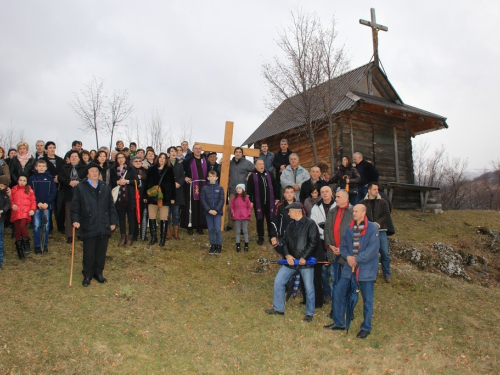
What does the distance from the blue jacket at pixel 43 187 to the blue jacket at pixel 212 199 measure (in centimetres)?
311

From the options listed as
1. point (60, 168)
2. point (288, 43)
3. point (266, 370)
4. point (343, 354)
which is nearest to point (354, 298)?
point (343, 354)

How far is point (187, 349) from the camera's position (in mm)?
5203

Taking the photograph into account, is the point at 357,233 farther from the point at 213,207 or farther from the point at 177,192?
the point at 177,192

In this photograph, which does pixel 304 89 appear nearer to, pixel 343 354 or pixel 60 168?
pixel 60 168

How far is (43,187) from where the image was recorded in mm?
8031

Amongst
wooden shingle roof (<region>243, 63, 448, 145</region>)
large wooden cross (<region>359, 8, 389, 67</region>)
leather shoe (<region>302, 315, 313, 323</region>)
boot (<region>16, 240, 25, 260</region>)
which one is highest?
large wooden cross (<region>359, 8, 389, 67</region>)

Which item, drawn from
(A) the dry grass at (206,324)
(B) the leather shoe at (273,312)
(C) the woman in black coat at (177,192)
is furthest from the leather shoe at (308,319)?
(C) the woman in black coat at (177,192)

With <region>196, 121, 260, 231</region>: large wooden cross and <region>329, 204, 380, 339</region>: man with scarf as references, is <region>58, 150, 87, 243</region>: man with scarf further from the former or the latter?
<region>329, 204, 380, 339</region>: man with scarf

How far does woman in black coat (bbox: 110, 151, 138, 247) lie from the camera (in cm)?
856

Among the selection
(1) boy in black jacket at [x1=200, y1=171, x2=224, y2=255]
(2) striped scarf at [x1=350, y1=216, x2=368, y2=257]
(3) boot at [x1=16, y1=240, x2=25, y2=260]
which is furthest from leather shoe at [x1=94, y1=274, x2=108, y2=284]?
(2) striped scarf at [x1=350, y1=216, x2=368, y2=257]

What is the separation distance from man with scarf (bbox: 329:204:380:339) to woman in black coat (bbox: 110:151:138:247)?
487 centimetres

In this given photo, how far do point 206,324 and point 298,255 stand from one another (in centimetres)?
176

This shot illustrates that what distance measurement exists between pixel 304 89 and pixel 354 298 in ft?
30.2

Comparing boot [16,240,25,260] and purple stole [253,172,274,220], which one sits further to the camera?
purple stole [253,172,274,220]
